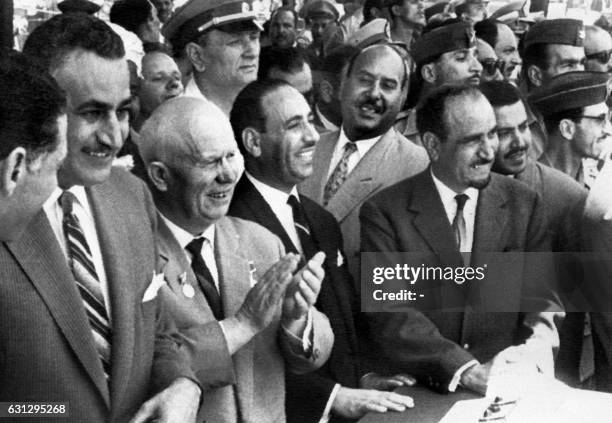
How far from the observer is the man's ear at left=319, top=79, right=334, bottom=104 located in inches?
139

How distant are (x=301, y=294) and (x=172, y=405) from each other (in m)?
0.54

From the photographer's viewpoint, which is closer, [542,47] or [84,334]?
[84,334]

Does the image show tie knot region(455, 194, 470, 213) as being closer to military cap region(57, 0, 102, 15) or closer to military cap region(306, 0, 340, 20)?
military cap region(306, 0, 340, 20)

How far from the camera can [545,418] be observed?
3723 millimetres

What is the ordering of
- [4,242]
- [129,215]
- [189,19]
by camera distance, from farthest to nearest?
[189,19] → [129,215] → [4,242]

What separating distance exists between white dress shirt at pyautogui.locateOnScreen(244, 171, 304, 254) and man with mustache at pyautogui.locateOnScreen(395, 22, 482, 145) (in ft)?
1.35

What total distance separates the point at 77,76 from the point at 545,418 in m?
1.79

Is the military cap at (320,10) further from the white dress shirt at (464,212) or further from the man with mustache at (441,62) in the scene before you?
the white dress shirt at (464,212)

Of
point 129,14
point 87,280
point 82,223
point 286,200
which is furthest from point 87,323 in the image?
point 129,14

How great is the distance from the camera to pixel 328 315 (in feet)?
11.7

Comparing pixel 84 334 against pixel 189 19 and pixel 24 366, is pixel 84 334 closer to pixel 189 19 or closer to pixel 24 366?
pixel 24 366

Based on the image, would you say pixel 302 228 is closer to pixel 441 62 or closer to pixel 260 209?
pixel 260 209

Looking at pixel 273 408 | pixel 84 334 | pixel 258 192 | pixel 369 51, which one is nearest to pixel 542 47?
pixel 369 51

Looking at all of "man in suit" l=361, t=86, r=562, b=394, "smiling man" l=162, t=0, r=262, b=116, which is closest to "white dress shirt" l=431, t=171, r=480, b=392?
"man in suit" l=361, t=86, r=562, b=394
